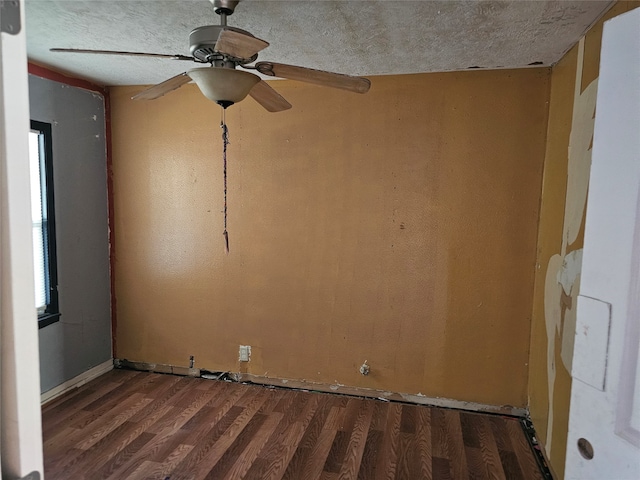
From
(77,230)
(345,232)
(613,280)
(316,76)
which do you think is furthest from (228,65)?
(77,230)

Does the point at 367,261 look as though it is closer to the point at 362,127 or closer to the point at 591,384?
the point at 362,127

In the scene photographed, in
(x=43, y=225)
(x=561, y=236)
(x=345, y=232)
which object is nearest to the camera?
(x=561, y=236)

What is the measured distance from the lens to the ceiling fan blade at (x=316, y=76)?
5.64 ft

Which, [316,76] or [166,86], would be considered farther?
[166,86]

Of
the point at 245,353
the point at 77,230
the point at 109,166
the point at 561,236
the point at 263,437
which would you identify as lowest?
the point at 263,437

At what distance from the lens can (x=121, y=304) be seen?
3619mm

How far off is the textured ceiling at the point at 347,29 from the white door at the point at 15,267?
1.39 meters

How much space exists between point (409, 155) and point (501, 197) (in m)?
0.69

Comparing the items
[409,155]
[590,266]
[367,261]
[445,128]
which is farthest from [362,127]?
[590,266]

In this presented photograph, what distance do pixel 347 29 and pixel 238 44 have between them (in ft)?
2.88

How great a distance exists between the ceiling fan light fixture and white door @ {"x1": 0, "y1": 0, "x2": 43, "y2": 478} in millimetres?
916

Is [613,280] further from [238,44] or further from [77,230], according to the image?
[77,230]

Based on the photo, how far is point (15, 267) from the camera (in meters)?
0.67

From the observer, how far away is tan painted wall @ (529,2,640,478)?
203cm
